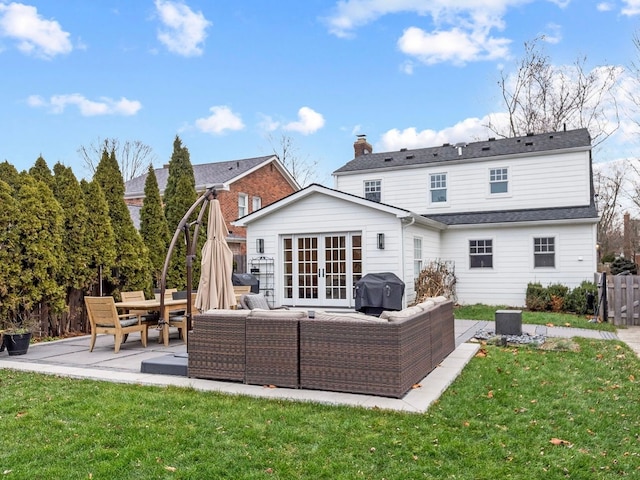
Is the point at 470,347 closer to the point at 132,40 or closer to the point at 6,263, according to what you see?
the point at 6,263

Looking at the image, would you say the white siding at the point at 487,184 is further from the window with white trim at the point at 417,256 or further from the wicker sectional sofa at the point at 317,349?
the wicker sectional sofa at the point at 317,349

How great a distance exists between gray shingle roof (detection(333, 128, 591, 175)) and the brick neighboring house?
19.2ft

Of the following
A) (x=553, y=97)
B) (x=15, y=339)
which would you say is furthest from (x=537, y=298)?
(x=553, y=97)

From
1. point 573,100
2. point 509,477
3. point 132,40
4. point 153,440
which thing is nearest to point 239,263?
point 132,40

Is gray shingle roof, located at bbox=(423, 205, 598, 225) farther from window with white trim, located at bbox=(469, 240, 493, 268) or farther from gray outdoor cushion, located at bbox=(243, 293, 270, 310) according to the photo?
gray outdoor cushion, located at bbox=(243, 293, 270, 310)

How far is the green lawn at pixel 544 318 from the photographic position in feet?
35.6

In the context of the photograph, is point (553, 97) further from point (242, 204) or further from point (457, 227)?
point (242, 204)

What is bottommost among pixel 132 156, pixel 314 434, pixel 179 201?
pixel 314 434

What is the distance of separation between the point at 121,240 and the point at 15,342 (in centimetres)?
416

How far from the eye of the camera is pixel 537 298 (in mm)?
13883

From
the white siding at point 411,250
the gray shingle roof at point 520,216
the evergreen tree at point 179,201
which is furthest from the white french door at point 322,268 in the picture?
the gray shingle roof at point 520,216

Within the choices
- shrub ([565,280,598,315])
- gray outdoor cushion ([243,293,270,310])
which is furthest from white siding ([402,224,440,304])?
gray outdoor cushion ([243,293,270,310])

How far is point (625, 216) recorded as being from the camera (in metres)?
32.9

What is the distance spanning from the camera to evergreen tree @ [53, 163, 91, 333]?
33.3 ft
